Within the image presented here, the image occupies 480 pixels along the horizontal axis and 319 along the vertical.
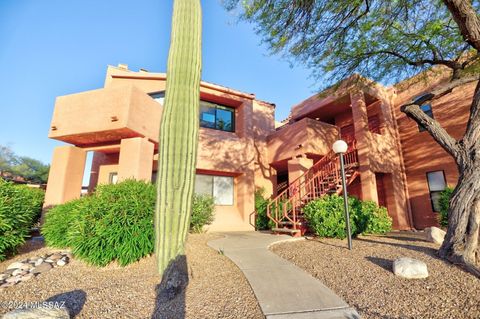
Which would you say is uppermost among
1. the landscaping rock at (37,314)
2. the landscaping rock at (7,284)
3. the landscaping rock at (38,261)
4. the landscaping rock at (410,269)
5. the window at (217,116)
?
the window at (217,116)

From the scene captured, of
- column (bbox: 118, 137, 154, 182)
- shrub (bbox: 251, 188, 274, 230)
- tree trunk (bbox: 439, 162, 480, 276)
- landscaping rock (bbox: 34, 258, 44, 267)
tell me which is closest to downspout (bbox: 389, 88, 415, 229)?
shrub (bbox: 251, 188, 274, 230)

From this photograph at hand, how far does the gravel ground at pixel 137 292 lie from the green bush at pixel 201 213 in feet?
13.6

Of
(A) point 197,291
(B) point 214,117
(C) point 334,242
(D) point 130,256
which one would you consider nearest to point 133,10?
(B) point 214,117

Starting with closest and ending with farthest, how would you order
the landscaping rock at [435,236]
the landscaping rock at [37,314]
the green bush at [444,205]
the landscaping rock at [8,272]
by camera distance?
the landscaping rock at [37,314] → the landscaping rock at [8,272] → the landscaping rock at [435,236] → the green bush at [444,205]

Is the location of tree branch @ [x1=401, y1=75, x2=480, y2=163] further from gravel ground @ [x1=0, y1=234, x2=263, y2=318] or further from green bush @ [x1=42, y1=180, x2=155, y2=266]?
green bush @ [x1=42, y1=180, x2=155, y2=266]

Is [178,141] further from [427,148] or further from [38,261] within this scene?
[427,148]

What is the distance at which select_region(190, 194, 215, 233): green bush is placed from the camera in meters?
8.88

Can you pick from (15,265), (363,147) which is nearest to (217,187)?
(363,147)

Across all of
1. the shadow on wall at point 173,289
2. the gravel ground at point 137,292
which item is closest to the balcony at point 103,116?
the gravel ground at point 137,292

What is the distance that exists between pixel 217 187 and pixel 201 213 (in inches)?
95.2

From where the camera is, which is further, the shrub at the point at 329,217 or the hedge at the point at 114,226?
the shrub at the point at 329,217

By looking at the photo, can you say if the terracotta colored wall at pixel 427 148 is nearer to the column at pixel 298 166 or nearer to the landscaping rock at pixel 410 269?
the column at pixel 298 166

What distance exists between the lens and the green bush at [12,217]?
4770 millimetres

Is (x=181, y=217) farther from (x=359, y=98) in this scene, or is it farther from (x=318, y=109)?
(x=318, y=109)
